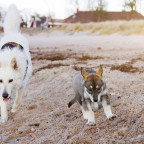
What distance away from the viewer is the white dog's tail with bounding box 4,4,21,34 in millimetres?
6407

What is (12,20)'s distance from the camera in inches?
252

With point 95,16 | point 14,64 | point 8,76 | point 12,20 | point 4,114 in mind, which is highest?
point 12,20

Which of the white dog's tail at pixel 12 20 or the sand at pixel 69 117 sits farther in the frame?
the white dog's tail at pixel 12 20

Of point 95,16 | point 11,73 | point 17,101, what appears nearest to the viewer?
point 11,73

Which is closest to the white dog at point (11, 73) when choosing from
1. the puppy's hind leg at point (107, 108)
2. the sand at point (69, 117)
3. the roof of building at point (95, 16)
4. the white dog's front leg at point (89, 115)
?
the sand at point (69, 117)

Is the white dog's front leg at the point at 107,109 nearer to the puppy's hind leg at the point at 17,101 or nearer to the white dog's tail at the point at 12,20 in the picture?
the puppy's hind leg at the point at 17,101

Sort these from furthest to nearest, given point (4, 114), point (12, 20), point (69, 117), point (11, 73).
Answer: point (12, 20) < point (4, 114) < point (11, 73) < point (69, 117)

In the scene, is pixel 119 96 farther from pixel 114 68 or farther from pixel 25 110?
pixel 114 68

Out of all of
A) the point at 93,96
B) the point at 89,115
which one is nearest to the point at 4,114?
the point at 89,115

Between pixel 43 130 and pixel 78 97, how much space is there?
1.09 meters

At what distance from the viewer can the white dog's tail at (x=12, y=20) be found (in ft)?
21.0

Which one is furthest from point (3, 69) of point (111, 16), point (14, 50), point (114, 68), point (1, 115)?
point (111, 16)

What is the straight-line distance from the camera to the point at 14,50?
15.8ft

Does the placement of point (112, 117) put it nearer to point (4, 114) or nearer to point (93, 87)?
point (93, 87)
